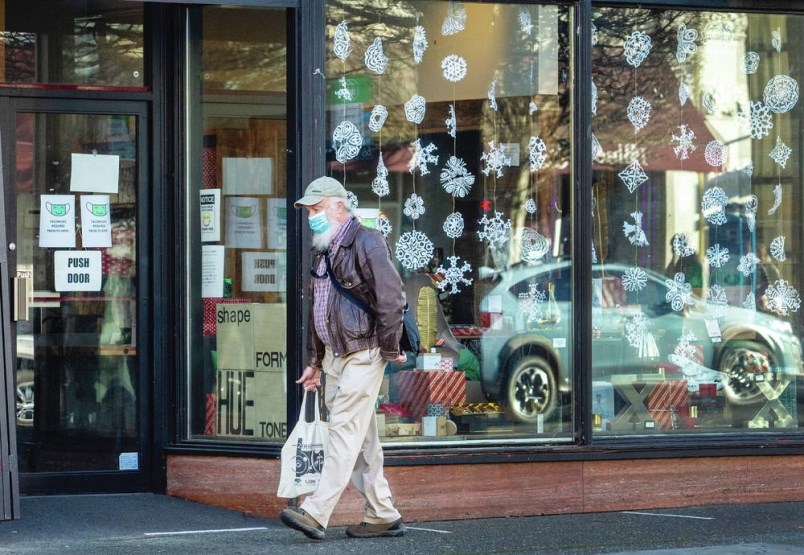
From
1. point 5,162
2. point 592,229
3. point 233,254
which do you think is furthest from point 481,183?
point 5,162

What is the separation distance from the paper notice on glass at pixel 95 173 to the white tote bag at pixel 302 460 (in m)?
2.33

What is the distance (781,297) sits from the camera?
9.00 meters

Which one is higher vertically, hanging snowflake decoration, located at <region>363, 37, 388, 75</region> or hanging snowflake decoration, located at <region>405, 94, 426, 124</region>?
hanging snowflake decoration, located at <region>363, 37, 388, 75</region>

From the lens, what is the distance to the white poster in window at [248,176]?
8250 mm

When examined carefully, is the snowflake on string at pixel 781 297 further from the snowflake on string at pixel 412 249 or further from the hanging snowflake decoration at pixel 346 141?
the hanging snowflake decoration at pixel 346 141

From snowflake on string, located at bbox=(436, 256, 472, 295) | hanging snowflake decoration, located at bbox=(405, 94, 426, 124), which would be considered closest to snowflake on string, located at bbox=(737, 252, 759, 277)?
snowflake on string, located at bbox=(436, 256, 472, 295)

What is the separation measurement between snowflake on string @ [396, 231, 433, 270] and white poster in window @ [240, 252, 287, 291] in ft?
2.48

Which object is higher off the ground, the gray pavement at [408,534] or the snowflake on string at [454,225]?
the snowflake on string at [454,225]

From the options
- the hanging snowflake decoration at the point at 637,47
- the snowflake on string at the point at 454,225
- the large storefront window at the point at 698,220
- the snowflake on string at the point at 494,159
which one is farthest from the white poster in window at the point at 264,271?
the hanging snowflake decoration at the point at 637,47

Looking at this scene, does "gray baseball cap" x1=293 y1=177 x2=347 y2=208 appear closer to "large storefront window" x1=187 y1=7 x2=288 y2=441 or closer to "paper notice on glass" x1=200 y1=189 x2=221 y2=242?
"large storefront window" x1=187 y1=7 x2=288 y2=441

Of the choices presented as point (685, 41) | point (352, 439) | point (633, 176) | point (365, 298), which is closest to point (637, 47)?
point (685, 41)

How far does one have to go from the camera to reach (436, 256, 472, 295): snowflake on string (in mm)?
8438

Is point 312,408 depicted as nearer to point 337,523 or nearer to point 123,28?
point 337,523

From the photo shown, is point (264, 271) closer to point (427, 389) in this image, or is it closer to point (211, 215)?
point (211, 215)
